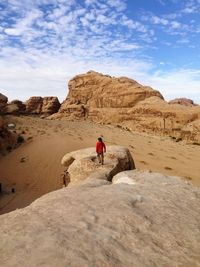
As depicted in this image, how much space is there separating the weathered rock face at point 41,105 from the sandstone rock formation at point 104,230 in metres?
75.2

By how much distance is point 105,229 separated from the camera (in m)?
6.27

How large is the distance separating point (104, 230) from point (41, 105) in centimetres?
7928

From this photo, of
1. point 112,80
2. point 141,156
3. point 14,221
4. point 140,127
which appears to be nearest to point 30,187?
point 141,156

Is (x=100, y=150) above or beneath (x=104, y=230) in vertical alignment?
above

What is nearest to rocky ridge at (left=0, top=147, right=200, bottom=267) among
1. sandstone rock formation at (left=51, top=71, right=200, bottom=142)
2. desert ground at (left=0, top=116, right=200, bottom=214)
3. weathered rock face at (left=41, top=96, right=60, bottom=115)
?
desert ground at (left=0, top=116, right=200, bottom=214)

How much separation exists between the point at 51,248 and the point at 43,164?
60.9 ft

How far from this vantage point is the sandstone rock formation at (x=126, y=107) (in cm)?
4666

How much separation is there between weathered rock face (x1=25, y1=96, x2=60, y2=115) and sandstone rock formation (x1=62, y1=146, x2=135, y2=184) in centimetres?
6686

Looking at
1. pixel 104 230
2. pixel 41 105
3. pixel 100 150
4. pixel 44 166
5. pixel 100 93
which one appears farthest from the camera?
pixel 41 105

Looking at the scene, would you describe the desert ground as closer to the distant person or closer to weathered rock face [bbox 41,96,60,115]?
the distant person

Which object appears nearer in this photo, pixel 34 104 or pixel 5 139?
pixel 5 139

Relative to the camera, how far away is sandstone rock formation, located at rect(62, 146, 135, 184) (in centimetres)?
1402

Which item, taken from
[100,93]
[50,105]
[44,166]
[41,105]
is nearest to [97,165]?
[44,166]

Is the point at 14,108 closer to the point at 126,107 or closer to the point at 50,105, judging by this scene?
the point at 50,105
